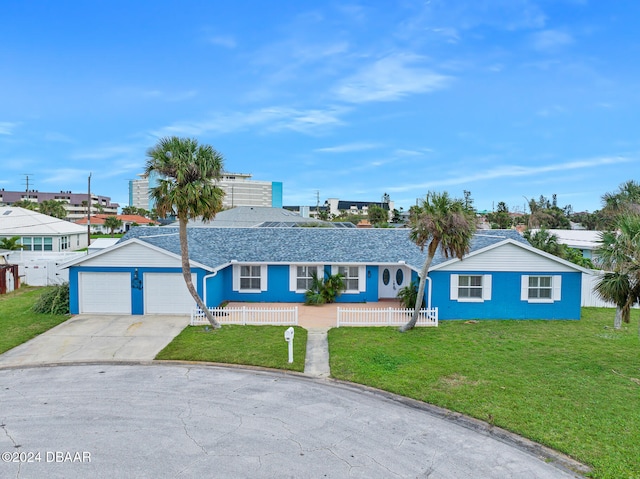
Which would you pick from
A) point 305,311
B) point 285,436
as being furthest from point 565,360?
point 305,311

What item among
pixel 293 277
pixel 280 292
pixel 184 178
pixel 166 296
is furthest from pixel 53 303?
pixel 293 277

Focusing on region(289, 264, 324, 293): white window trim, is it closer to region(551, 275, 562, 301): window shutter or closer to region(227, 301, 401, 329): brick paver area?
region(227, 301, 401, 329): brick paver area

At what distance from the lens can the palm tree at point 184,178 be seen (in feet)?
49.6

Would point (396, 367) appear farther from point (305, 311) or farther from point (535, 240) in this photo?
point (535, 240)

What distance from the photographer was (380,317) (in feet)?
60.6

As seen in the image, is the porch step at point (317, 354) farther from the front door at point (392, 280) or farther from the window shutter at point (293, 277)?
the front door at point (392, 280)

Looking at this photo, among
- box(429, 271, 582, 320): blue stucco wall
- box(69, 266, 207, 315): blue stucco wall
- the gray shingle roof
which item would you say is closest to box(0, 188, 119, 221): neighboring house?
the gray shingle roof

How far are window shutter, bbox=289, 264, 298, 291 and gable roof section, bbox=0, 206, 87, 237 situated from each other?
3156 centimetres

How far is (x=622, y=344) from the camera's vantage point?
51.0ft

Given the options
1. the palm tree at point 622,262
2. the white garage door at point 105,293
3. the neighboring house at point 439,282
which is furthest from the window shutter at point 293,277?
the palm tree at point 622,262

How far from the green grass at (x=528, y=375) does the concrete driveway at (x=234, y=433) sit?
0.83 m

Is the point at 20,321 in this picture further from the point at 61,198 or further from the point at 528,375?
the point at 61,198

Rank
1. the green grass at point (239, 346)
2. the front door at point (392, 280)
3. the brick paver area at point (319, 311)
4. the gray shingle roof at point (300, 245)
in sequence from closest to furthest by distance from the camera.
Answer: the green grass at point (239, 346) < the brick paver area at point (319, 311) < the gray shingle roof at point (300, 245) < the front door at point (392, 280)

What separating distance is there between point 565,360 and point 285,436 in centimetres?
997
